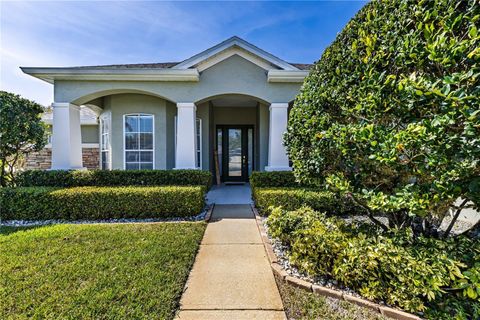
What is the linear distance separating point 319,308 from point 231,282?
1.22 metres

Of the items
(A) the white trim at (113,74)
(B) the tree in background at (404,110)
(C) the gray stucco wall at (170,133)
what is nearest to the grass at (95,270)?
(B) the tree in background at (404,110)

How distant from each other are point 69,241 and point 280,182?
539 cm

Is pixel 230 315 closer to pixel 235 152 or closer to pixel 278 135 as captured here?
pixel 278 135

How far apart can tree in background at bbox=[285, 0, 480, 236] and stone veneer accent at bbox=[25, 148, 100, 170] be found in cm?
1232

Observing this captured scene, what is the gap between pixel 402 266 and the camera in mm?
2652

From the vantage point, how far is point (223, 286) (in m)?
3.25


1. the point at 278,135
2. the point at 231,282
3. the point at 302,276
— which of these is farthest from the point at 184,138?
the point at 302,276

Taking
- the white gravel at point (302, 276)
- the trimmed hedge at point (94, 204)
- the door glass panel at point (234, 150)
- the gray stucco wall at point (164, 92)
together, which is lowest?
the white gravel at point (302, 276)

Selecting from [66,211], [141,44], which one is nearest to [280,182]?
[66,211]

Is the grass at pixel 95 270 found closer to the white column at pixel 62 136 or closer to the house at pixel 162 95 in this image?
the white column at pixel 62 136

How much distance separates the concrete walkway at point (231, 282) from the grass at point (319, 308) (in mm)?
126

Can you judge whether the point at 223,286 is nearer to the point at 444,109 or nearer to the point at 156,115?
the point at 444,109

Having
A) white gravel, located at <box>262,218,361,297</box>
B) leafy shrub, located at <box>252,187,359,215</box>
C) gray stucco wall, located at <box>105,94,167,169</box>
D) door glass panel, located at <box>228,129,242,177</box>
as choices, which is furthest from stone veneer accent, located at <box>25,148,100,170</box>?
white gravel, located at <box>262,218,361,297</box>

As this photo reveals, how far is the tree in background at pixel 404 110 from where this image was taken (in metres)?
2.36
